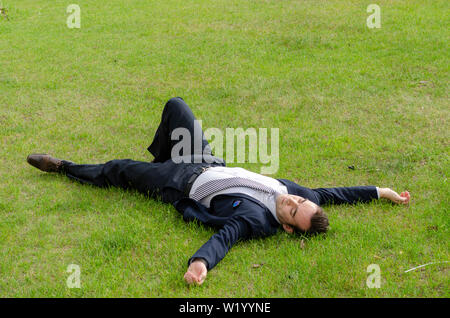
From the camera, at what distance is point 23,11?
15.1m

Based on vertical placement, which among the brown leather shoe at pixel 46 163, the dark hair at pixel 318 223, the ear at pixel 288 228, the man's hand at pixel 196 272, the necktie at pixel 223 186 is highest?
the necktie at pixel 223 186

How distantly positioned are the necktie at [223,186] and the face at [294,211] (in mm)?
225

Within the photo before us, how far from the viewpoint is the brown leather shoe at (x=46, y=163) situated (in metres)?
6.47

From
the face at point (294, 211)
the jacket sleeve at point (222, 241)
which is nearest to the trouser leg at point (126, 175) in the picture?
the jacket sleeve at point (222, 241)

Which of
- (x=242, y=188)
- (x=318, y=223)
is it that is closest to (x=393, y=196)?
(x=318, y=223)

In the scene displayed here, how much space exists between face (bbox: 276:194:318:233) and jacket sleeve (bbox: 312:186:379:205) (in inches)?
24.6

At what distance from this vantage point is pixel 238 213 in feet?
16.3

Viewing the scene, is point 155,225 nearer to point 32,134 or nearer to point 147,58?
point 32,134

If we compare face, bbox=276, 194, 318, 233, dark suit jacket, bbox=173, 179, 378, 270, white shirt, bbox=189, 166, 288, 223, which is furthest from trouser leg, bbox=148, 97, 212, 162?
face, bbox=276, 194, 318, 233

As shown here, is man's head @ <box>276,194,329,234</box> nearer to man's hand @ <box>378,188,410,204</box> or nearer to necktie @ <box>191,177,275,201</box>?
necktie @ <box>191,177,275,201</box>

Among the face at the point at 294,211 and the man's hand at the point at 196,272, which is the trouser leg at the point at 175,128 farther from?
the man's hand at the point at 196,272

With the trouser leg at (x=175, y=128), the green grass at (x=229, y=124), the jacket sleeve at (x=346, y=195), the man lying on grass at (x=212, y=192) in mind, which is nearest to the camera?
the green grass at (x=229, y=124)

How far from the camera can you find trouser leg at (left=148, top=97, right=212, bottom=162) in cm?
620
